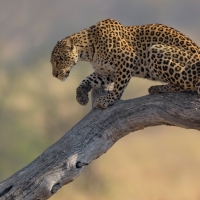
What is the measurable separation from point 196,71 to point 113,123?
3.49ft

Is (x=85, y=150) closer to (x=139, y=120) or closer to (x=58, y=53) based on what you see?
(x=139, y=120)

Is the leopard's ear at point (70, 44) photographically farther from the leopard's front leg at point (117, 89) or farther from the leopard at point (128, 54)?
the leopard's front leg at point (117, 89)

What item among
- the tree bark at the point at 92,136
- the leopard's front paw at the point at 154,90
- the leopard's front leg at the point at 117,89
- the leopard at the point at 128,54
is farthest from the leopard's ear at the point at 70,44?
the leopard's front paw at the point at 154,90

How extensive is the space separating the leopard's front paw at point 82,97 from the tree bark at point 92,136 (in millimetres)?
494

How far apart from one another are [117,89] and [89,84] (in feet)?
2.39

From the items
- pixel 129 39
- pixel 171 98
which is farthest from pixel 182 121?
pixel 129 39

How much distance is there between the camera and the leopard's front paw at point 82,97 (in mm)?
6266

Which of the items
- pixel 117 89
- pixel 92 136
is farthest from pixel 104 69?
pixel 92 136

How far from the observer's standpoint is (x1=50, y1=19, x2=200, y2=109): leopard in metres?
5.47

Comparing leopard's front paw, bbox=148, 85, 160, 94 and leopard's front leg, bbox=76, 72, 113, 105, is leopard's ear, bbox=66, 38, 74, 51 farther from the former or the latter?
leopard's front paw, bbox=148, 85, 160, 94

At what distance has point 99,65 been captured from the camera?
19.5 ft

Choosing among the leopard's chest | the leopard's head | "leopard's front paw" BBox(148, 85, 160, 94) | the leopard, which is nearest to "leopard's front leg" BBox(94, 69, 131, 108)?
the leopard

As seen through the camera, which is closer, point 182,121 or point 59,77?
point 182,121

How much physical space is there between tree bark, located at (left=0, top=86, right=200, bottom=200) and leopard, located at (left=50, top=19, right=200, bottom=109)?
0.44 ft
